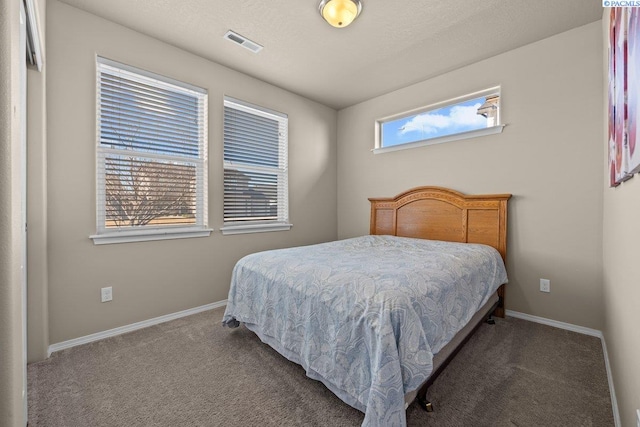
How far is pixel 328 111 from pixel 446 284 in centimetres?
337

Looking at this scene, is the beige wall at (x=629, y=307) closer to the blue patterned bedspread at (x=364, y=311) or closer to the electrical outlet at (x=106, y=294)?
the blue patterned bedspread at (x=364, y=311)

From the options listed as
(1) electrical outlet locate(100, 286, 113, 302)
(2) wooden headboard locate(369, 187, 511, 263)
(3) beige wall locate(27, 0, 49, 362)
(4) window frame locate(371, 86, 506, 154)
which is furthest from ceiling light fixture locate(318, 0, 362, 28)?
(1) electrical outlet locate(100, 286, 113, 302)

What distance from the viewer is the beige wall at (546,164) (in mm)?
2355

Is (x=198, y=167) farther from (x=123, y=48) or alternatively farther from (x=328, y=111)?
(x=328, y=111)

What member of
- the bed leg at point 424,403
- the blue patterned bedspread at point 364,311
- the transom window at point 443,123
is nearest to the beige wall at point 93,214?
the blue patterned bedspread at point 364,311

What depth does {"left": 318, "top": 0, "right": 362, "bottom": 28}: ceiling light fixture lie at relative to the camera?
196 cm

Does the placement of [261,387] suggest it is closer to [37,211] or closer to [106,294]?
[106,294]

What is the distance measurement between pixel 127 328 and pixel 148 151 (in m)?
1.58

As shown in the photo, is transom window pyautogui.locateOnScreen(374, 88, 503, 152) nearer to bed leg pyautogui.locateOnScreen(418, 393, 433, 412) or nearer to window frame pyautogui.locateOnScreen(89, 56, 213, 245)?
window frame pyautogui.locateOnScreen(89, 56, 213, 245)

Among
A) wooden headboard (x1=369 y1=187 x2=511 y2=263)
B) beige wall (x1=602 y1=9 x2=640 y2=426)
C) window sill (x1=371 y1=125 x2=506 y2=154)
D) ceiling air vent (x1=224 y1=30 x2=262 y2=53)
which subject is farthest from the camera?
window sill (x1=371 y1=125 x2=506 y2=154)

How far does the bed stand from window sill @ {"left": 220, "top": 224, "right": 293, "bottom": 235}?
3.33ft

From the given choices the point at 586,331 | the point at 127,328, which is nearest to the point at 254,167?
the point at 127,328

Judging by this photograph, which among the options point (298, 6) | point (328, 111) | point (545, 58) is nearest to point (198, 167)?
point (298, 6)

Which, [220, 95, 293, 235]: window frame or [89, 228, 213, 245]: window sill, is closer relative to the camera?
[89, 228, 213, 245]: window sill
